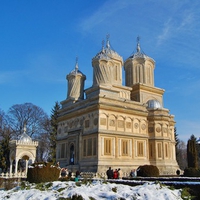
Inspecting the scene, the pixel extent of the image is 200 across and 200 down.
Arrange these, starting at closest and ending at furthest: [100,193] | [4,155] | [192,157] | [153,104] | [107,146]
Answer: [100,193] < [107,146] < [4,155] < [192,157] < [153,104]

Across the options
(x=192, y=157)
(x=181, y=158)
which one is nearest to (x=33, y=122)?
(x=192, y=157)

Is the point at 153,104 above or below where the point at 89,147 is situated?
above

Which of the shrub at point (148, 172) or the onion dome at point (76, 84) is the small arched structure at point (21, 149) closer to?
the onion dome at point (76, 84)

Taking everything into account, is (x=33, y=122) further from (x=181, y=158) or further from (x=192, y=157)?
(x=181, y=158)

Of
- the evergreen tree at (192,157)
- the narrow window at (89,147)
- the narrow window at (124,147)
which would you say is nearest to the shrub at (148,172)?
the narrow window at (124,147)

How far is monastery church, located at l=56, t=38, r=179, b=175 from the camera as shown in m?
24.7

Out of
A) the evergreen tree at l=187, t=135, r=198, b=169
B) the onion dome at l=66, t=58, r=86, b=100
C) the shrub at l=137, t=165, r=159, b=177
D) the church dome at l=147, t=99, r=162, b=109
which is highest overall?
the onion dome at l=66, t=58, r=86, b=100

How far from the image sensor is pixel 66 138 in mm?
29078

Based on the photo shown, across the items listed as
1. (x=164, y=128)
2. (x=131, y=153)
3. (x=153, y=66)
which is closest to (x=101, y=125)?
(x=131, y=153)

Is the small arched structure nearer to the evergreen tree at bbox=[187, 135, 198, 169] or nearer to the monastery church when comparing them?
the monastery church

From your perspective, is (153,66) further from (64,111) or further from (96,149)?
(96,149)

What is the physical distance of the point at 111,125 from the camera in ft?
83.2

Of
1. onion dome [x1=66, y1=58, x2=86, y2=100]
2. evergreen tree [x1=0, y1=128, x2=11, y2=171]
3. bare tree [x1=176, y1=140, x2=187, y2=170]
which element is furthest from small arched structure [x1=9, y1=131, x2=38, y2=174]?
bare tree [x1=176, y1=140, x2=187, y2=170]

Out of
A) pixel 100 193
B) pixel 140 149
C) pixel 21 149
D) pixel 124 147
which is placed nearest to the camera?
pixel 100 193
